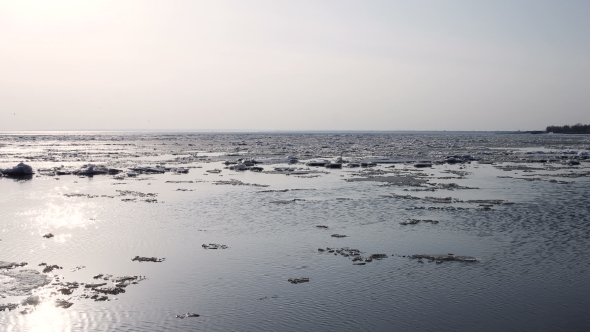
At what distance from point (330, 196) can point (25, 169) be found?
2790 centimetres

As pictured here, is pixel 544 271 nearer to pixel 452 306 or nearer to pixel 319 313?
pixel 452 306

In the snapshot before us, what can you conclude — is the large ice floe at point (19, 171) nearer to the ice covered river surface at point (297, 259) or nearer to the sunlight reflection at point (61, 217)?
the ice covered river surface at point (297, 259)

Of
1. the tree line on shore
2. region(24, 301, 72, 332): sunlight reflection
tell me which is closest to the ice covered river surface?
region(24, 301, 72, 332): sunlight reflection

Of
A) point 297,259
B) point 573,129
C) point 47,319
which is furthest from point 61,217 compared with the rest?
point 573,129

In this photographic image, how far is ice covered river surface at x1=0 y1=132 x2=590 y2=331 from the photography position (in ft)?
38.9

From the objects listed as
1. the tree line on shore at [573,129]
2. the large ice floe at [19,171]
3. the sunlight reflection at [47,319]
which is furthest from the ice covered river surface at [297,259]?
the tree line on shore at [573,129]

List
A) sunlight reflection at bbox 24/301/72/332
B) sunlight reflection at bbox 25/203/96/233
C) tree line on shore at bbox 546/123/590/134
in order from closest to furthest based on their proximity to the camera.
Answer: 1. sunlight reflection at bbox 24/301/72/332
2. sunlight reflection at bbox 25/203/96/233
3. tree line on shore at bbox 546/123/590/134

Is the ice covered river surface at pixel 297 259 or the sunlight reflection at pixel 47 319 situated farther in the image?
the ice covered river surface at pixel 297 259

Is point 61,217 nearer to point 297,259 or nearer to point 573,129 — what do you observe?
point 297,259

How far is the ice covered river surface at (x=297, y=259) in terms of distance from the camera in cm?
1184

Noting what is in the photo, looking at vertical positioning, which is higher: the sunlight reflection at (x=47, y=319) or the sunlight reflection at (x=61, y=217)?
the sunlight reflection at (x=61, y=217)

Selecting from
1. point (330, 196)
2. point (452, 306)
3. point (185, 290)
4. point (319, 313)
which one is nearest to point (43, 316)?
point (185, 290)

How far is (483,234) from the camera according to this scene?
1978cm

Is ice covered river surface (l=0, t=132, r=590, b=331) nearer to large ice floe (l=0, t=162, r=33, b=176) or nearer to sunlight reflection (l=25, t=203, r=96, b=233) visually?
sunlight reflection (l=25, t=203, r=96, b=233)
